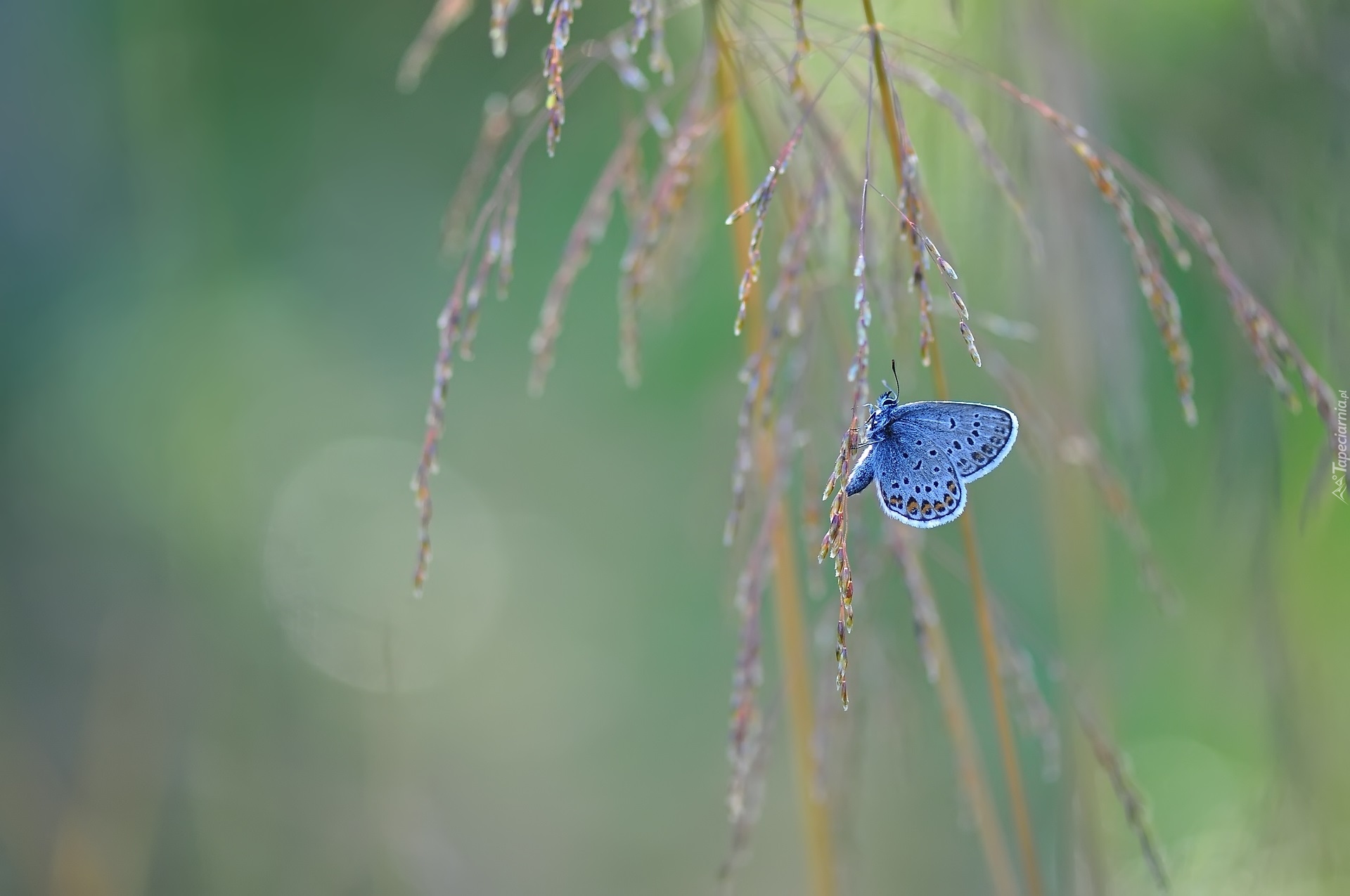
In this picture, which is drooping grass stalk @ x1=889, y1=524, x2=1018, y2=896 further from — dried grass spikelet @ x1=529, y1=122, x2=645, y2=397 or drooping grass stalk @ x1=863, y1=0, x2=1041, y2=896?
dried grass spikelet @ x1=529, y1=122, x2=645, y2=397

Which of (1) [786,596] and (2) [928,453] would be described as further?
(1) [786,596]

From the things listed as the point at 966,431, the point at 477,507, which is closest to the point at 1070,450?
the point at 966,431

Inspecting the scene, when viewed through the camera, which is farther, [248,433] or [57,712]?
[248,433]

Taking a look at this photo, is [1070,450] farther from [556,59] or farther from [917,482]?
[556,59]

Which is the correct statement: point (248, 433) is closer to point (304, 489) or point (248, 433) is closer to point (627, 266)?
point (304, 489)

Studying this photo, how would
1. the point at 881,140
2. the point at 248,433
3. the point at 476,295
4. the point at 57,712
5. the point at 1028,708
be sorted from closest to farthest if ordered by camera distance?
the point at 476,295, the point at 1028,708, the point at 881,140, the point at 57,712, the point at 248,433

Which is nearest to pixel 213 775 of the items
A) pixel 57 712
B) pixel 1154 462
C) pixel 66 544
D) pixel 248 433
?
pixel 57 712

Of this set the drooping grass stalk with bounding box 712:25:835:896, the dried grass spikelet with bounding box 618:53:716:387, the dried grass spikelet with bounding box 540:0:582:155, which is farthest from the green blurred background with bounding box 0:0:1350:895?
the dried grass spikelet with bounding box 540:0:582:155
